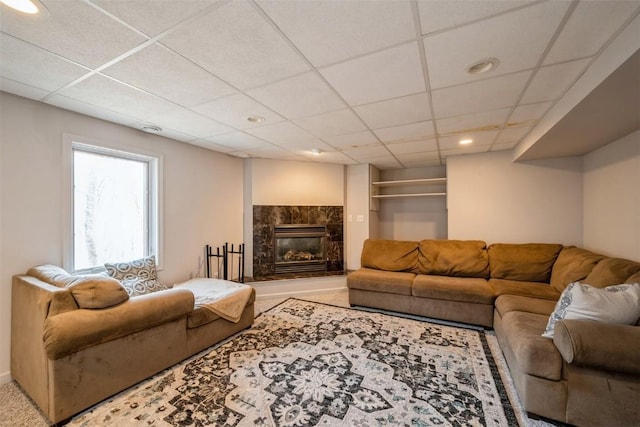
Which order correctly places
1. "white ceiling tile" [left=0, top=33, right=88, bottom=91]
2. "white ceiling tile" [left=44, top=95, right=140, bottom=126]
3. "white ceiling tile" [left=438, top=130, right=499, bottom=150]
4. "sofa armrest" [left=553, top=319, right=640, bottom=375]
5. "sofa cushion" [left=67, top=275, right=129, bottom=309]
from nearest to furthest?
"sofa armrest" [left=553, top=319, right=640, bottom=375] → "white ceiling tile" [left=0, top=33, right=88, bottom=91] → "sofa cushion" [left=67, top=275, right=129, bottom=309] → "white ceiling tile" [left=44, top=95, right=140, bottom=126] → "white ceiling tile" [left=438, top=130, right=499, bottom=150]

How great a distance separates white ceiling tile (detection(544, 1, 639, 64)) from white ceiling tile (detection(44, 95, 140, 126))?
11.3 ft

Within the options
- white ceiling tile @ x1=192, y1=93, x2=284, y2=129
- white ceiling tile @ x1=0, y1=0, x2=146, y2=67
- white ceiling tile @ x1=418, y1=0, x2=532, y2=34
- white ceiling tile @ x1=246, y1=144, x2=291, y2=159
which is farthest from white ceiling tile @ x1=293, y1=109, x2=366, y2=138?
white ceiling tile @ x1=0, y1=0, x2=146, y2=67

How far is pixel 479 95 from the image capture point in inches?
82.6

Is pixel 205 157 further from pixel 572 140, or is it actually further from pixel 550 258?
pixel 550 258

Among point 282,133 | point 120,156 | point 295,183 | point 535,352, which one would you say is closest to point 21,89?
point 120,156

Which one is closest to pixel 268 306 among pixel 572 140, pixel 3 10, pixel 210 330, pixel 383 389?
pixel 210 330

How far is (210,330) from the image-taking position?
2512mm

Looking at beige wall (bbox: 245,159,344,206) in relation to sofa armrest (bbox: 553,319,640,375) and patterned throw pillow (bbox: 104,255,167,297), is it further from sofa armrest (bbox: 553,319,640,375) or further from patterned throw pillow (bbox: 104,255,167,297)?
sofa armrest (bbox: 553,319,640,375)

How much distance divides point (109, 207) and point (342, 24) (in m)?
3.05

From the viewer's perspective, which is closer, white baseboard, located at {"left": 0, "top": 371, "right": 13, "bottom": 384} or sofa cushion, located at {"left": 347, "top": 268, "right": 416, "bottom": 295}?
white baseboard, located at {"left": 0, "top": 371, "right": 13, "bottom": 384}

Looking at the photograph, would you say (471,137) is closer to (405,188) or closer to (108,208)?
(405,188)

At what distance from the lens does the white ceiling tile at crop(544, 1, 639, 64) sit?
1203mm

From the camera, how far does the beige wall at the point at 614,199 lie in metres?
2.37

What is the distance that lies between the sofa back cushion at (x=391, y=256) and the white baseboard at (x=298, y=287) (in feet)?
2.15
